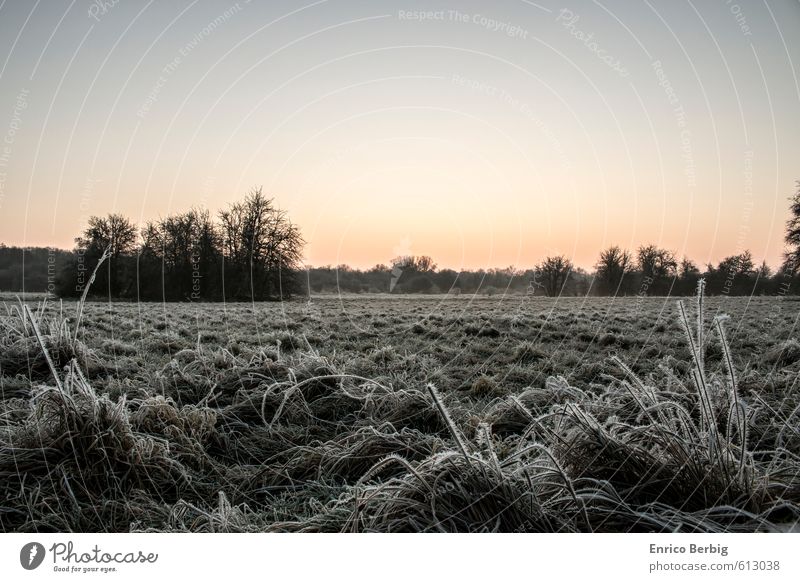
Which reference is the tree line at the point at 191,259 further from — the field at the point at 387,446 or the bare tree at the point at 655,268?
the bare tree at the point at 655,268

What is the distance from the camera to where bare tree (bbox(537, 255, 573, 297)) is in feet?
17.7

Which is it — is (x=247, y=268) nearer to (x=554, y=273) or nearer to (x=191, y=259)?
(x=191, y=259)

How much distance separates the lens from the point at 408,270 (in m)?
5.39

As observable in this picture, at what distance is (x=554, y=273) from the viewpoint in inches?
228

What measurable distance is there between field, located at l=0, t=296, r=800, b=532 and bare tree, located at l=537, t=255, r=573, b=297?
0.89 metres

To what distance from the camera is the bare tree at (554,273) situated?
17.7ft

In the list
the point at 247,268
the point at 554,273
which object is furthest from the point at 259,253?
the point at 554,273
